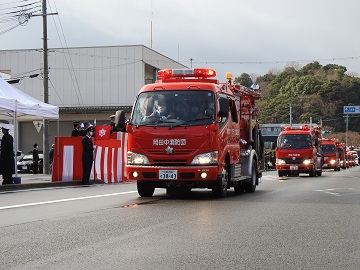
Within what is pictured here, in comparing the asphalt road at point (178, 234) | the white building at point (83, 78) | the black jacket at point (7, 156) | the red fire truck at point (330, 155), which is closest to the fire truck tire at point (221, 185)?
the asphalt road at point (178, 234)

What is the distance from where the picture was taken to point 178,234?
797 centimetres

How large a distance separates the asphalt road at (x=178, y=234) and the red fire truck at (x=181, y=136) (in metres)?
0.60

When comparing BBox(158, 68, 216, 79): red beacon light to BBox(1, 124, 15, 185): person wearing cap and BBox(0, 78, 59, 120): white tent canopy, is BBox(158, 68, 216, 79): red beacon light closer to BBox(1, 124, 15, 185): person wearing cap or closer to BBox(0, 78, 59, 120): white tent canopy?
BBox(0, 78, 59, 120): white tent canopy

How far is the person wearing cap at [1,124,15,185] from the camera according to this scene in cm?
1712

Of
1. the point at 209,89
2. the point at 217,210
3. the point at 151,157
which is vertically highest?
the point at 209,89

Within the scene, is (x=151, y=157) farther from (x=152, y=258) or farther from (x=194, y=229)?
(x=152, y=258)

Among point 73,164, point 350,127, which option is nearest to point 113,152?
point 73,164

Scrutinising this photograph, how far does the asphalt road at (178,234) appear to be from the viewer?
6.11 metres

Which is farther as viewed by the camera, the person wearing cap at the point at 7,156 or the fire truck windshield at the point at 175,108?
the person wearing cap at the point at 7,156

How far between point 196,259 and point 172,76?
8.62 m

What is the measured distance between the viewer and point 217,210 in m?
11.1

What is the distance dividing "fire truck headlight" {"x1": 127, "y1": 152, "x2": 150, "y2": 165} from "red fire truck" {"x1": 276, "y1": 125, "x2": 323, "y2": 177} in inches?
777

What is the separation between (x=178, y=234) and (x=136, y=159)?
5.17 meters

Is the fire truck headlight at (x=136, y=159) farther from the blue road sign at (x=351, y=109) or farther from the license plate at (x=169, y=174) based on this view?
the blue road sign at (x=351, y=109)
